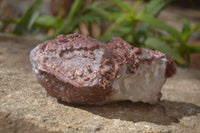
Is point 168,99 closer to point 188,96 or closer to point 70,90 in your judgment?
point 188,96

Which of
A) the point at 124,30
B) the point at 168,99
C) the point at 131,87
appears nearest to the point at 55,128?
the point at 131,87

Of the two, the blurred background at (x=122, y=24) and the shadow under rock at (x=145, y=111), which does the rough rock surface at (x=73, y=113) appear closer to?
the shadow under rock at (x=145, y=111)

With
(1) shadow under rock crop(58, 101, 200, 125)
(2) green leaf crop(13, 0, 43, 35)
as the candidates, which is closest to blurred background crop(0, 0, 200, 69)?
(2) green leaf crop(13, 0, 43, 35)

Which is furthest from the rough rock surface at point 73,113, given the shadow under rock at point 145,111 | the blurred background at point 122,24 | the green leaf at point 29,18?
the green leaf at point 29,18

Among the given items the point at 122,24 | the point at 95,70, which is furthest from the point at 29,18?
the point at 95,70

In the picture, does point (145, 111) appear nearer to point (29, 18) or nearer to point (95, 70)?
point (95, 70)
